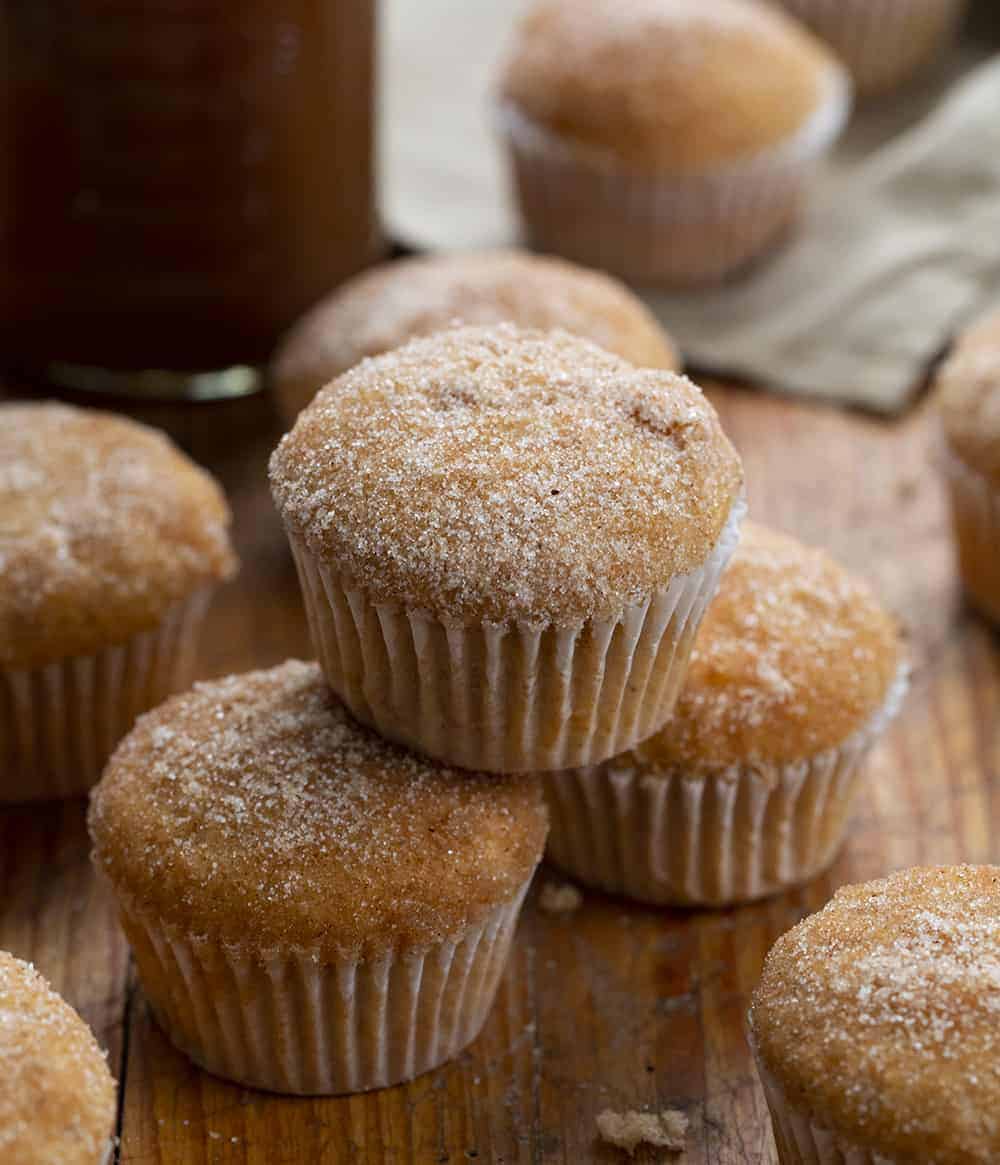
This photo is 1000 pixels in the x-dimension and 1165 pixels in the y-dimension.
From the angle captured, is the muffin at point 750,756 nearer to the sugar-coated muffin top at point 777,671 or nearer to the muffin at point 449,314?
the sugar-coated muffin top at point 777,671

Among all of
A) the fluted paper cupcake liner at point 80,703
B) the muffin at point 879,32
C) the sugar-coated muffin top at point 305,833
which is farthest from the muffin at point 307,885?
the muffin at point 879,32

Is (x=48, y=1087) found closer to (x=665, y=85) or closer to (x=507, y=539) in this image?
A: (x=507, y=539)

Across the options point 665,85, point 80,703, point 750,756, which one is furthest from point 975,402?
point 80,703

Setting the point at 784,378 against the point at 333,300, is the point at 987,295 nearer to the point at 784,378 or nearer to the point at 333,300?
the point at 784,378

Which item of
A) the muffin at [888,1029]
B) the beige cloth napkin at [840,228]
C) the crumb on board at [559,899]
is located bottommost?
the crumb on board at [559,899]

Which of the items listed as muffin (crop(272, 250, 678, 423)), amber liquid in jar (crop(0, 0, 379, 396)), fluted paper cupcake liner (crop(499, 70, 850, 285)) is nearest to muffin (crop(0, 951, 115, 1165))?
muffin (crop(272, 250, 678, 423))

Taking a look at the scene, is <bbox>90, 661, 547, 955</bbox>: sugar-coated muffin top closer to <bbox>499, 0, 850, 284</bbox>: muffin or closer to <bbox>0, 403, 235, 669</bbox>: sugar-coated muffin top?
<bbox>0, 403, 235, 669</bbox>: sugar-coated muffin top
